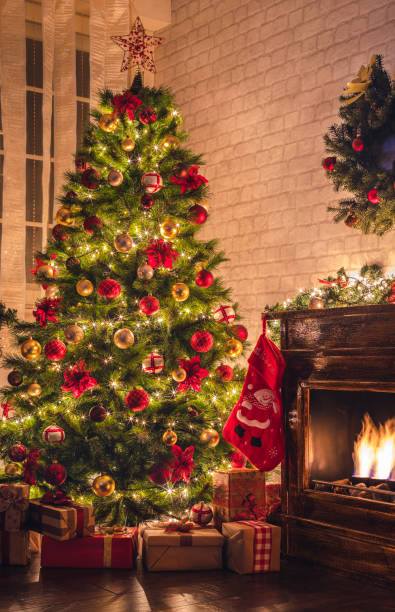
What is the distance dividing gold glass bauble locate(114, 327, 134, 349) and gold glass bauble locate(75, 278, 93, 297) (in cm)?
25

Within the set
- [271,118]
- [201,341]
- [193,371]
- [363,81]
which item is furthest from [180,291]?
[271,118]

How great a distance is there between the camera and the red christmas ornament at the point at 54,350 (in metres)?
3.25

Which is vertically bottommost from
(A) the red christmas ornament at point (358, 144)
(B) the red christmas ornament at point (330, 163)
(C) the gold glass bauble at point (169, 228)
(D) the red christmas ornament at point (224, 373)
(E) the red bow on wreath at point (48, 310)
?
(D) the red christmas ornament at point (224, 373)

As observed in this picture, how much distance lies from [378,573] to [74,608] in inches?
48.0

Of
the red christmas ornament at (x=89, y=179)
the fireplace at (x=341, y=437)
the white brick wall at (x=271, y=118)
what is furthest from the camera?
the white brick wall at (x=271, y=118)

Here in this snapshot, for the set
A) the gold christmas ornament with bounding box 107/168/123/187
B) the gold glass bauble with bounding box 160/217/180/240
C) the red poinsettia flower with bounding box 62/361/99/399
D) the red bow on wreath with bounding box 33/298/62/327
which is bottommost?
the red poinsettia flower with bounding box 62/361/99/399

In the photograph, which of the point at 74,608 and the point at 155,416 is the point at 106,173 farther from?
the point at 74,608

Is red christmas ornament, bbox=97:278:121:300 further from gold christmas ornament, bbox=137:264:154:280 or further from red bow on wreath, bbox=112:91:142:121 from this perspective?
red bow on wreath, bbox=112:91:142:121

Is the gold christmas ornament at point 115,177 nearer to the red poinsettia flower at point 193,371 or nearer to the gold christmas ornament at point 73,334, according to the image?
the gold christmas ornament at point 73,334

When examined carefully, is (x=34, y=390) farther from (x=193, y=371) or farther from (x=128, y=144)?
(x=128, y=144)

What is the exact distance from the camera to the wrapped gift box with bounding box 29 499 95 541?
294 centimetres

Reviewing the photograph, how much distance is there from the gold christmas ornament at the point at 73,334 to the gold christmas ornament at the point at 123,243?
0.43m

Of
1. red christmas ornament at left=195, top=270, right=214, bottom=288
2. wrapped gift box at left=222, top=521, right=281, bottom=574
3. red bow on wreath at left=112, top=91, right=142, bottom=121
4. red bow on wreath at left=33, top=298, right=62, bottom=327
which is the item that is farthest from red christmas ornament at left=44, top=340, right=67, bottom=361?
red bow on wreath at left=112, top=91, right=142, bottom=121

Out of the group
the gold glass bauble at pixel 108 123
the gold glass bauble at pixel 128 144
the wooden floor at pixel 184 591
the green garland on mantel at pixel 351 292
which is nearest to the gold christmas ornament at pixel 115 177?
the gold glass bauble at pixel 128 144
